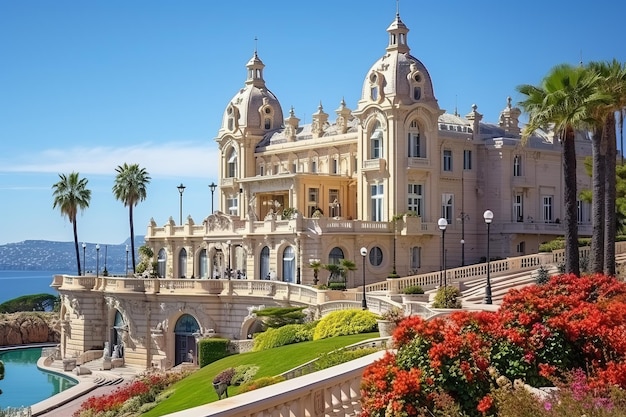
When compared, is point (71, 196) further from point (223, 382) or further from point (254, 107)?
point (223, 382)

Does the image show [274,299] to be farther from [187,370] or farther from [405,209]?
[405,209]

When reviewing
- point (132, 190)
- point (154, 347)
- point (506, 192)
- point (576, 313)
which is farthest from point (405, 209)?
point (576, 313)

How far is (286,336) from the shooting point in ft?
138

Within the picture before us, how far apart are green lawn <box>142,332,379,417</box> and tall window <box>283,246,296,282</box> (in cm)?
1910

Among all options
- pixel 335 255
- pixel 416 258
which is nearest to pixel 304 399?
pixel 335 255

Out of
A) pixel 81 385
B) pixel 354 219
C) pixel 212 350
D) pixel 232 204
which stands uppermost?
pixel 232 204

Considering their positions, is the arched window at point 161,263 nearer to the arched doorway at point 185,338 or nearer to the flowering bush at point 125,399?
the arched doorway at point 185,338

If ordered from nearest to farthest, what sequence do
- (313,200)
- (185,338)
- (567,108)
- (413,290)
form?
(567,108) < (413,290) < (185,338) < (313,200)

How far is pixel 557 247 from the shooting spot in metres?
54.8

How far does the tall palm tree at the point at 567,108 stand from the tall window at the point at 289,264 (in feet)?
81.4

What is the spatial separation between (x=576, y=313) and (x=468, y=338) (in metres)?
2.44

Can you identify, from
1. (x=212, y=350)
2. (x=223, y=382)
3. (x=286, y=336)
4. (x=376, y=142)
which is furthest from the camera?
(x=376, y=142)

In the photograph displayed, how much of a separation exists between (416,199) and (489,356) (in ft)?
163

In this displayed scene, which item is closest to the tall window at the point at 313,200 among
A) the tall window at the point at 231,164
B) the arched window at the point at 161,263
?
the tall window at the point at 231,164
